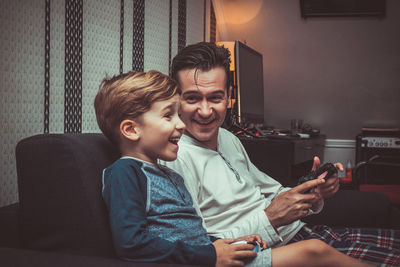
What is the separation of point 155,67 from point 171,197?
51.9 inches

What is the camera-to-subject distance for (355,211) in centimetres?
160

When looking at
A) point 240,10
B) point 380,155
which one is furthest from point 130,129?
point 240,10

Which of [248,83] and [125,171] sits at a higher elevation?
[248,83]

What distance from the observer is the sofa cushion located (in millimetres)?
905

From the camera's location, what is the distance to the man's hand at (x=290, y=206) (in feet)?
3.87

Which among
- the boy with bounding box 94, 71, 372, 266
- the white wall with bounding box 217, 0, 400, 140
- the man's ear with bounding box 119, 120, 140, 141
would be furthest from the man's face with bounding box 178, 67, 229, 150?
the white wall with bounding box 217, 0, 400, 140

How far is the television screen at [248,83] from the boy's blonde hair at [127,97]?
1.63 meters

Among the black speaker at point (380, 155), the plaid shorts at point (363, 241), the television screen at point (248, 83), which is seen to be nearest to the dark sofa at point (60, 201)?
the plaid shorts at point (363, 241)

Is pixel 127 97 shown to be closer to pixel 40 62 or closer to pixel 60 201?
pixel 60 201

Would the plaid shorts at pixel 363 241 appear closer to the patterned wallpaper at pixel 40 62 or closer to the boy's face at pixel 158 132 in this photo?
the boy's face at pixel 158 132

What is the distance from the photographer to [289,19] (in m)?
4.02

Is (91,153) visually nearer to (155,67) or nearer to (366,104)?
(155,67)

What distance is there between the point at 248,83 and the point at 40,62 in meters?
1.90

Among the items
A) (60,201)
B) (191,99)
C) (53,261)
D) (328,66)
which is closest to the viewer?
(53,261)
